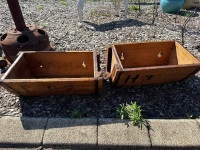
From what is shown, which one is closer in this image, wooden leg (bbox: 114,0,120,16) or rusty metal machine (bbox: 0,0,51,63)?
rusty metal machine (bbox: 0,0,51,63)

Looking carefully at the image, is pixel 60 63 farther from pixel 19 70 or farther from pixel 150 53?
pixel 150 53

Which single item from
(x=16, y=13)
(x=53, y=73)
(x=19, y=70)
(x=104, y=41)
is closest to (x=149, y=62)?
(x=104, y=41)

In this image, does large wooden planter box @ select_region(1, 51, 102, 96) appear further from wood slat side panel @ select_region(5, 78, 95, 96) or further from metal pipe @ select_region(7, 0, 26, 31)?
metal pipe @ select_region(7, 0, 26, 31)

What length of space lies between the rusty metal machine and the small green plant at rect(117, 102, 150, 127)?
1836 millimetres

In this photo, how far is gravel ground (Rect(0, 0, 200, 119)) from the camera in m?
3.02

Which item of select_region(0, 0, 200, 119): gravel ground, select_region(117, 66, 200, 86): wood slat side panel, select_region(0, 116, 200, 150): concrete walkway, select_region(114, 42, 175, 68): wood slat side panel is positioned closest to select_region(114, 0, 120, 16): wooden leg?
select_region(0, 0, 200, 119): gravel ground

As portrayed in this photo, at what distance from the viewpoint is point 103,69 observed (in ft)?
12.6

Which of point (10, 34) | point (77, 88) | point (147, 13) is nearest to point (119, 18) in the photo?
point (147, 13)

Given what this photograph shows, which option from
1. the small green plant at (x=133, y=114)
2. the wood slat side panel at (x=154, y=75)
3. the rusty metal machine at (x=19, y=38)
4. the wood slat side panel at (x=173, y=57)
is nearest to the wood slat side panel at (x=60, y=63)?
the rusty metal machine at (x=19, y=38)

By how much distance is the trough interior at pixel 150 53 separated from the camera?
3.58 meters

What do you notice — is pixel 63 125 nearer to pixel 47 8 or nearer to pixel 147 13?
pixel 147 13

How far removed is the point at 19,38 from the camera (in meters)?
3.70

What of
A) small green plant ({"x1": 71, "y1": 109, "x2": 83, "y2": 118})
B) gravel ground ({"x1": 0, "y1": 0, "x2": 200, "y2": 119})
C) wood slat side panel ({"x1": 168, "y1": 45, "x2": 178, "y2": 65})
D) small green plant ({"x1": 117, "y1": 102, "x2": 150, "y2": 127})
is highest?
wood slat side panel ({"x1": 168, "y1": 45, "x2": 178, "y2": 65})

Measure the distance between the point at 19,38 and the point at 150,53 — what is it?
231 centimetres
